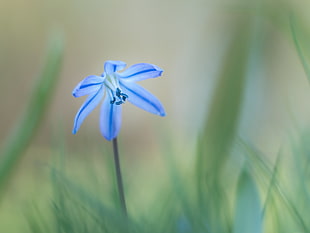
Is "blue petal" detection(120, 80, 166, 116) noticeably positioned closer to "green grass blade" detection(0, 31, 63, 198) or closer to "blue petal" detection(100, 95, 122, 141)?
"blue petal" detection(100, 95, 122, 141)

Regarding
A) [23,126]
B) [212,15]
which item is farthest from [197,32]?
[23,126]

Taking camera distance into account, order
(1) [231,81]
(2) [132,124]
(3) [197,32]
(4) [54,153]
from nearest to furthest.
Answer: (4) [54,153], (1) [231,81], (2) [132,124], (3) [197,32]

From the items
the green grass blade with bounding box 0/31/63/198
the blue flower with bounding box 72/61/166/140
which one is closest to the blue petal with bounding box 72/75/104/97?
the blue flower with bounding box 72/61/166/140

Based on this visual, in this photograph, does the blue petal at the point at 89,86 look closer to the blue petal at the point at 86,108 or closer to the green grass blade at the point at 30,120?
the blue petal at the point at 86,108

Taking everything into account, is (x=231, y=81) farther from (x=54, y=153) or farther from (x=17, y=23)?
(x=17, y=23)

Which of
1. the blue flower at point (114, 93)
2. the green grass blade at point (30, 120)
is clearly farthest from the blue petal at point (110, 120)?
the green grass blade at point (30, 120)

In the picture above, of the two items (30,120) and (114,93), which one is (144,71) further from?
(30,120)
